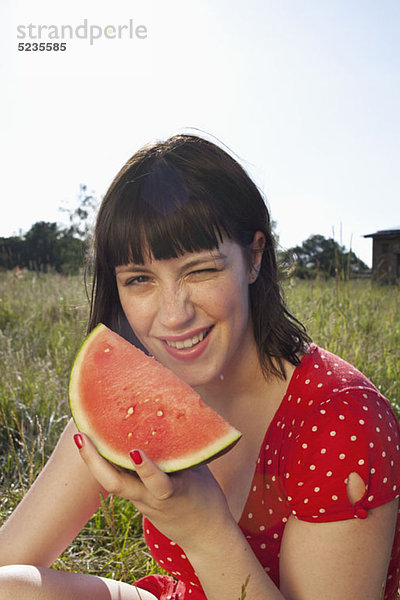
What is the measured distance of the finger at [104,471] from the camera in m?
1.02

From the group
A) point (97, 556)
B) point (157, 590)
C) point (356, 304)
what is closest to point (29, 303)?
point (356, 304)

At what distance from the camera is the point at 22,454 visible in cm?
280

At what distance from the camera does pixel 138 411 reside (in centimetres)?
125

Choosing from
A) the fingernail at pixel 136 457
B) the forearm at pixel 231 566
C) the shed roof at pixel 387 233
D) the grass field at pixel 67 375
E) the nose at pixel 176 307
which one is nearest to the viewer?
the fingernail at pixel 136 457

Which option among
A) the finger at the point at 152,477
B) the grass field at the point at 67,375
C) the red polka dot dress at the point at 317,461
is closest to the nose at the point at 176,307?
the red polka dot dress at the point at 317,461

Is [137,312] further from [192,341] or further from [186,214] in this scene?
[186,214]

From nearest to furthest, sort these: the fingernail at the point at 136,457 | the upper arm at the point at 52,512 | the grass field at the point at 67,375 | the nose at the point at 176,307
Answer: the fingernail at the point at 136,457 → the nose at the point at 176,307 → the upper arm at the point at 52,512 → the grass field at the point at 67,375

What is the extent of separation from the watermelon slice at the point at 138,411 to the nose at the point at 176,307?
115mm

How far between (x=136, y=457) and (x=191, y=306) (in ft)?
1.71

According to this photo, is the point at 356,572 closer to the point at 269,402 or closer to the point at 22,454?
the point at 269,402

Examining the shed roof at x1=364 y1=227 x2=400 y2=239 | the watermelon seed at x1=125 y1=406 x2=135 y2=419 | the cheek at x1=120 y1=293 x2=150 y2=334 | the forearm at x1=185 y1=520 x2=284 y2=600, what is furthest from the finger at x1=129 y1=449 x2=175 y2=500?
the shed roof at x1=364 y1=227 x2=400 y2=239

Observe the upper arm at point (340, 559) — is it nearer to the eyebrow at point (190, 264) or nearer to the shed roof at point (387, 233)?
the eyebrow at point (190, 264)

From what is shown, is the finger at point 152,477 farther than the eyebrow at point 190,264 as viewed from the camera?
No

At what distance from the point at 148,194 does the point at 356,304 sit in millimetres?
3312
